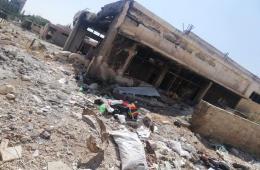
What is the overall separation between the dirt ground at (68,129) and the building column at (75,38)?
6905 mm

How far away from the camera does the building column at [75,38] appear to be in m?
16.7

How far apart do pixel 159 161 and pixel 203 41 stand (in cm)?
1368

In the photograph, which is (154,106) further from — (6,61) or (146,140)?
(6,61)

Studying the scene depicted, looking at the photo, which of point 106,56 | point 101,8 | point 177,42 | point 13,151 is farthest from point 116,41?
point 13,151

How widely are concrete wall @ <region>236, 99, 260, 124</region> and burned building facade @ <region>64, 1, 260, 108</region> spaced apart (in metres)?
0.25

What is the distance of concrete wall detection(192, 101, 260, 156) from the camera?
859 cm

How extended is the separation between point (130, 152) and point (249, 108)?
1267 centimetres

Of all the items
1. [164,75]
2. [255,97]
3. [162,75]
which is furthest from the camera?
[255,97]

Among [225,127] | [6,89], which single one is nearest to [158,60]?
[225,127]

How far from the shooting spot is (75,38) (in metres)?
17.0

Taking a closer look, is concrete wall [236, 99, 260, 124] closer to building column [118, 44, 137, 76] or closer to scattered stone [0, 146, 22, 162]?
building column [118, 44, 137, 76]

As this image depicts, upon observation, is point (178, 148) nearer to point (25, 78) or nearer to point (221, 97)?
point (25, 78)

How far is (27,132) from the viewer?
14.4 ft

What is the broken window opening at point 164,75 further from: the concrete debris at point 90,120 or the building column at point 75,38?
the concrete debris at point 90,120
